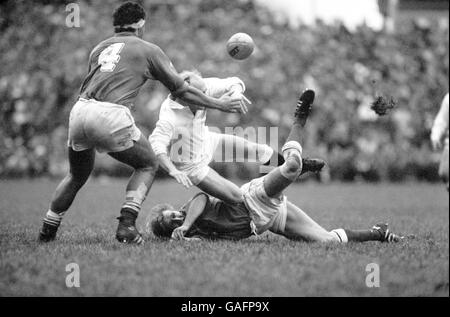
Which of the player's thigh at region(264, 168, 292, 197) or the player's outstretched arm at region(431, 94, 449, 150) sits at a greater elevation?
the player's outstretched arm at region(431, 94, 449, 150)

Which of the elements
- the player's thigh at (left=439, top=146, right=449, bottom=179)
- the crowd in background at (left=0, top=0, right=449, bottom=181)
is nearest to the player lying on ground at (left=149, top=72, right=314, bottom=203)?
the player's thigh at (left=439, top=146, right=449, bottom=179)

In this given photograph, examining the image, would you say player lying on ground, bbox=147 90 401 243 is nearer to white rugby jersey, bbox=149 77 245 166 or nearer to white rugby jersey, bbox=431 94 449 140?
white rugby jersey, bbox=149 77 245 166

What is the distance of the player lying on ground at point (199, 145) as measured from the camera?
6762mm

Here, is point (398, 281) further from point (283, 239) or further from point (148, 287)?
point (283, 239)

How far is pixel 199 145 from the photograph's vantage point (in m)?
7.33

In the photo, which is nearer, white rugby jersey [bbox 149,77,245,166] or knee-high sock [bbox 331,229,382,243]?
knee-high sock [bbox 331,229,382,243]

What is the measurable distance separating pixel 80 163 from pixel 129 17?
1.36 m

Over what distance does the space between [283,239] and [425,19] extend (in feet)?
50.0

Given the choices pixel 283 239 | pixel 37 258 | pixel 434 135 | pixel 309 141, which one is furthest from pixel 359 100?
pixel 37 258

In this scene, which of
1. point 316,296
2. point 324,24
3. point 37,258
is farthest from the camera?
point 324,24

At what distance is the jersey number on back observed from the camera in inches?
241

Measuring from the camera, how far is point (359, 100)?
60.5 ft

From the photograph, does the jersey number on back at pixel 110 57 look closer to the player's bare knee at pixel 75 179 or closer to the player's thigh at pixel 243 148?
the player's bare knee at pixel 75 179

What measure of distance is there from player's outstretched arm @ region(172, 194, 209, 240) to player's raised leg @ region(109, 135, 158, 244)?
0.36 m
